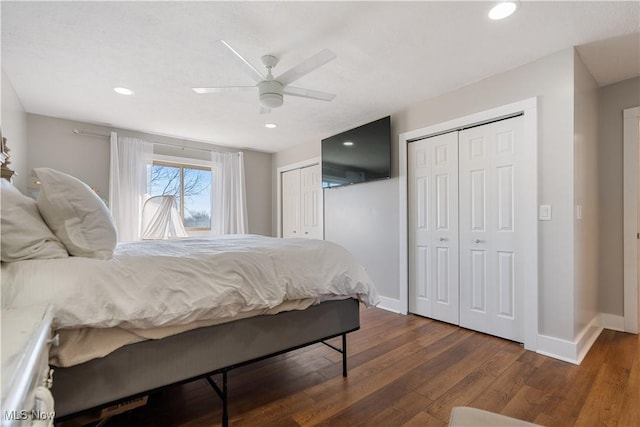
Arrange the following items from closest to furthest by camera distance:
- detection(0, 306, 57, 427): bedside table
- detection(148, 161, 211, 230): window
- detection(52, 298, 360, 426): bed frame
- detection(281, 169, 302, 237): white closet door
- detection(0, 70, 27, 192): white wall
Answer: detection(0, 306, 57, 427): bedside table
detection(52, 298, 360, 426): bed frame
detection(0, 70, 27, 192): white wall
detection(148, 161, 211, 230): window
detection(281, 169, 302, 237): white closet door

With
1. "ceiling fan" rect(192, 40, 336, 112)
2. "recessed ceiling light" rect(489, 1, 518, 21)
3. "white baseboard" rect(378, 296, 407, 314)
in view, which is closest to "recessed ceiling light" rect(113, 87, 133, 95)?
"ceiling fan" rect(192, 40, 336, 112)

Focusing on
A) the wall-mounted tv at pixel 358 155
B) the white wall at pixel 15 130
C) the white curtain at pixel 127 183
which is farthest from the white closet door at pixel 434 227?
the white wall at pixel 15 130

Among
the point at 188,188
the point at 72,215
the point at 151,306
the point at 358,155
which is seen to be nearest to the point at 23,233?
the point at 72,215

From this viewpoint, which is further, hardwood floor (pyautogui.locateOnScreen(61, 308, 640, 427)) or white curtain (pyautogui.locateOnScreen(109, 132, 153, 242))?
white curtain (pyautogui.locateOnScreen(109, 132, 153, 242))

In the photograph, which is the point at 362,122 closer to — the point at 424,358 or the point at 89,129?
the point at 424,358

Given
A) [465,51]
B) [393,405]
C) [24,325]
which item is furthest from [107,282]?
[465,51]

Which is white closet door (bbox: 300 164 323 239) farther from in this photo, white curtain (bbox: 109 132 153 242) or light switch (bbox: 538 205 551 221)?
light switch (bbox: 538 205 551 221)

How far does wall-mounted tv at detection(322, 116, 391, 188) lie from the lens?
3.50m

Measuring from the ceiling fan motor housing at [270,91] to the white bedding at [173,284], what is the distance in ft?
3.61

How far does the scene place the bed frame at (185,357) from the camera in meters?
1.21

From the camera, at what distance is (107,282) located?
4.00 feet

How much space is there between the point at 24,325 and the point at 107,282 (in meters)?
0.44

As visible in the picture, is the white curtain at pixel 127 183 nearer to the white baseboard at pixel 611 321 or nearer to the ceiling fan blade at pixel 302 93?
the ceiling fan blade at pixel 302 93

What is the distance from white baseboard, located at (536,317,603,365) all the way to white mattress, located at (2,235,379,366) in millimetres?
1656
